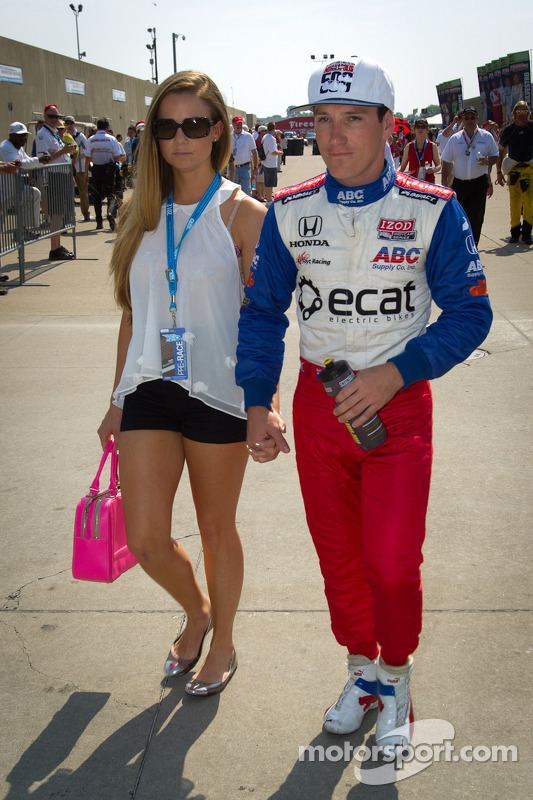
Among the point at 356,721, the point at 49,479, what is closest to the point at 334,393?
the point at 356,721

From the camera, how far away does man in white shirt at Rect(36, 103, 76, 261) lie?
494 inches

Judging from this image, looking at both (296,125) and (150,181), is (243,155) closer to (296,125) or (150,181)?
(150,181)

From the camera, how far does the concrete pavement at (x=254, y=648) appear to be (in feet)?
8.79

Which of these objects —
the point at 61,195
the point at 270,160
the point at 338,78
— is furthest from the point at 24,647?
the point at 270,160

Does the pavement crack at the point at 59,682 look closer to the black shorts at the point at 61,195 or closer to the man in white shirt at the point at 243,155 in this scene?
the black shorts at the point at 61,195

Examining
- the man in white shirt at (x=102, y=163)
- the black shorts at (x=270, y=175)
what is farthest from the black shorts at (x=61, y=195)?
the black shorts at (x=270, y=175)

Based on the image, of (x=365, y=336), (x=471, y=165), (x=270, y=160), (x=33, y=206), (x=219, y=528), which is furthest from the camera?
(x=270, y=160)

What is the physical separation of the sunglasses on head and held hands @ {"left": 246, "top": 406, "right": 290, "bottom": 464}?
0.94 metres

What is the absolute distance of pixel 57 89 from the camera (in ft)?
117

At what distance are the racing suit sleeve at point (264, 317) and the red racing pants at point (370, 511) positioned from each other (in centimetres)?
12

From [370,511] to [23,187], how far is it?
9.48 m

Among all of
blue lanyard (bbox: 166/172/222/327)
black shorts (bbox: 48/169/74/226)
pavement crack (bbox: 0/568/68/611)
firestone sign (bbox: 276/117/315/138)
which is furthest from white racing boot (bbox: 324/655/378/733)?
firestone sign (bbox: 276/117/315/138)

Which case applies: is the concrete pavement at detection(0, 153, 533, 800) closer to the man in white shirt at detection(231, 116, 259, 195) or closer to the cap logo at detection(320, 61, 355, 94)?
the cap logo at detection(320, 61, 355, 94)

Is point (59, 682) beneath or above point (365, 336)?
beneath
